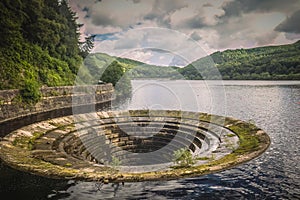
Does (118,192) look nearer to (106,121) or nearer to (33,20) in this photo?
(106,121)

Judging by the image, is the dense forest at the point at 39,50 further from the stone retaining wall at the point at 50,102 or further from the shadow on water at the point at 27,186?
the shadow on water at the point at 27,186

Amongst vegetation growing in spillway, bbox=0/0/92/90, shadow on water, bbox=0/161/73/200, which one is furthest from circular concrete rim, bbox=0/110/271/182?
vegetation growing in spillway, bbox=0/0/92/90

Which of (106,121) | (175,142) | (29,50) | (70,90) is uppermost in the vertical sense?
(29,50)

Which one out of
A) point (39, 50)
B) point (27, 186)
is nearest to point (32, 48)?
point (39, 50)

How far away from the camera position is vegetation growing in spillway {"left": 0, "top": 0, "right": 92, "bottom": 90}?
4516cm

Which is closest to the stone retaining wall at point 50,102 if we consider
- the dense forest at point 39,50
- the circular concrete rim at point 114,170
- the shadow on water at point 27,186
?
the dense forest at point 39,50

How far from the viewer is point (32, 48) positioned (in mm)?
56531

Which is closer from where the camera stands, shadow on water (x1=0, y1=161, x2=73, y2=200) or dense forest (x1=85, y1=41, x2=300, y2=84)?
shadow on water (x1=0, y1=161, x2=73, y2=200)

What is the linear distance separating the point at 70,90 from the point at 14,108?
19.1m

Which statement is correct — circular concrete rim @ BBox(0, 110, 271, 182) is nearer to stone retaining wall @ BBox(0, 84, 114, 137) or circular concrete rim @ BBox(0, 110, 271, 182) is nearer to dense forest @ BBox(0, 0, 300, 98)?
stone retaining wall @ BBox(0, 84, 114, 137)

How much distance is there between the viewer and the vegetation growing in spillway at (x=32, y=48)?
45.2 metres

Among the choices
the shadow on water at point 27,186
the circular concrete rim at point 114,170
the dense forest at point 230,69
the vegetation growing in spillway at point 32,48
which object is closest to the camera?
the shadow on water at point 27,186

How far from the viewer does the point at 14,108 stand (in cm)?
3812

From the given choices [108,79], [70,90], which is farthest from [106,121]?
[108,79]
